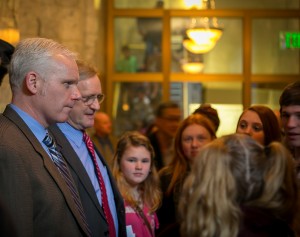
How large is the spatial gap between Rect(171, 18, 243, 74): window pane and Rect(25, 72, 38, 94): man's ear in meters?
6.91

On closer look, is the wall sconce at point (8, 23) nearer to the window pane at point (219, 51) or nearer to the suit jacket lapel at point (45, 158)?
the suit jacket lapel at point (45, 158)

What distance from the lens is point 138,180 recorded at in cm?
481

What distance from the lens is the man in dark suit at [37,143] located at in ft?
10.0

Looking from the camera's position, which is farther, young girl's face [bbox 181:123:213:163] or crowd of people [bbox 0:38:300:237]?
young girl's face [bbox 181:123:213:163]

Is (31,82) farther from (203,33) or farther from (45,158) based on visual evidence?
(203,33)

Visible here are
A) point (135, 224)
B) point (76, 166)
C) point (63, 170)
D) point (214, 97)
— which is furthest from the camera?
point (214, 97)

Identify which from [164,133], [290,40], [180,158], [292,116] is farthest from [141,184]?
[290,40]

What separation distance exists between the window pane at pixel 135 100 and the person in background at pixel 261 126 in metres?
5.41

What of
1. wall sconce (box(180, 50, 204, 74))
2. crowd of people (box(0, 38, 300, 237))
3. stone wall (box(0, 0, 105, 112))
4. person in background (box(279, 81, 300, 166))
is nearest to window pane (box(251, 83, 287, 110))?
wall sconce (box(180, 50, 204, 74))

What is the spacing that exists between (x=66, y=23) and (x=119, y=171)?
140 inches

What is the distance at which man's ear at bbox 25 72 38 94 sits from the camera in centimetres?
334

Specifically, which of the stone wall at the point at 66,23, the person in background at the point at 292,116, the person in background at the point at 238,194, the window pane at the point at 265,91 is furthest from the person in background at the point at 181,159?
the window pane at the point at 265,91

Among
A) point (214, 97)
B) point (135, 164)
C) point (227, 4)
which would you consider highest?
point (227, 4)

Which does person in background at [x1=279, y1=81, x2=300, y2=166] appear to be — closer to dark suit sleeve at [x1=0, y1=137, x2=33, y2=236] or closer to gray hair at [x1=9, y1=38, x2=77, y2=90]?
gray hair at [x1=9, y1=38, x2=77, y2=90]
